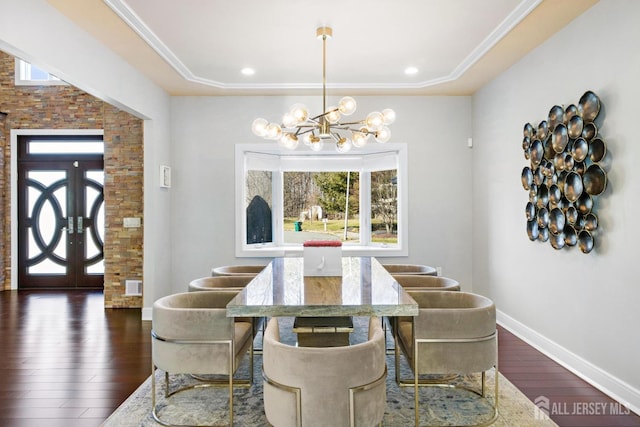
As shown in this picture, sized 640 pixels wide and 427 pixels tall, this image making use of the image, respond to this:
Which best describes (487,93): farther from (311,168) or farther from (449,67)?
(311,168)

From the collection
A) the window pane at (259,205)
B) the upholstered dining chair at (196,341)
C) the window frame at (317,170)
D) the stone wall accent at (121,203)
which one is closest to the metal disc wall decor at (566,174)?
the window frame at (317,170)

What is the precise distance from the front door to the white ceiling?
2474 millimetres

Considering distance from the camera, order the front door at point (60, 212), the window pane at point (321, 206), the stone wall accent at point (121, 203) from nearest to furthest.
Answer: the stone wall accent at point (121, 203) < the window pane at point (321, 206) < the front door at point (60, 212)

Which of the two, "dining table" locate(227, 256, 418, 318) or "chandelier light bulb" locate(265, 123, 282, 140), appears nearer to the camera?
"dining table" locate(227, 256, 418, 318)

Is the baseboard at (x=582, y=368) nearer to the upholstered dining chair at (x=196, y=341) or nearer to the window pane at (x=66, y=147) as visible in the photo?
the upholstered dining chair at (x=196, y=341)

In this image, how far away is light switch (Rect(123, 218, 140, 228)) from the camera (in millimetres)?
5215

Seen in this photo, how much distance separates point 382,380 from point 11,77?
7150mm

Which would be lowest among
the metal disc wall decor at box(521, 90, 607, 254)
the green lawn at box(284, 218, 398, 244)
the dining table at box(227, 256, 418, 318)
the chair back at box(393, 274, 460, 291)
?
the chair back at box(393, 274, 460, 291)

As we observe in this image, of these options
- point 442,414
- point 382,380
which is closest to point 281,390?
point 382,380

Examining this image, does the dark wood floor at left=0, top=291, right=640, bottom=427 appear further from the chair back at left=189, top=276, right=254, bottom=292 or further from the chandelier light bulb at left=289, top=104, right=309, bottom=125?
the chandelier light bulb at left=289, top=104, right=309, bottom=125

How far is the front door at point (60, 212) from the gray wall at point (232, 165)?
76.2 inches

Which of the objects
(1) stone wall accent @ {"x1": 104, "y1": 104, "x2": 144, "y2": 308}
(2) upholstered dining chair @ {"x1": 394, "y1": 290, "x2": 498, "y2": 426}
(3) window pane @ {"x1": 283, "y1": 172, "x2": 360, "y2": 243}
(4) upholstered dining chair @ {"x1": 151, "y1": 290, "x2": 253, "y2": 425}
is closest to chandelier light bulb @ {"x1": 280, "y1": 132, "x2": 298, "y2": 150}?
(4) upholstered dining chair @ {"x1": 151, "y1": 290, "x2": 253, "y2": 425}

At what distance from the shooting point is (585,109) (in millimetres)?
2938

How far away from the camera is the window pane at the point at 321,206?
573 cm
